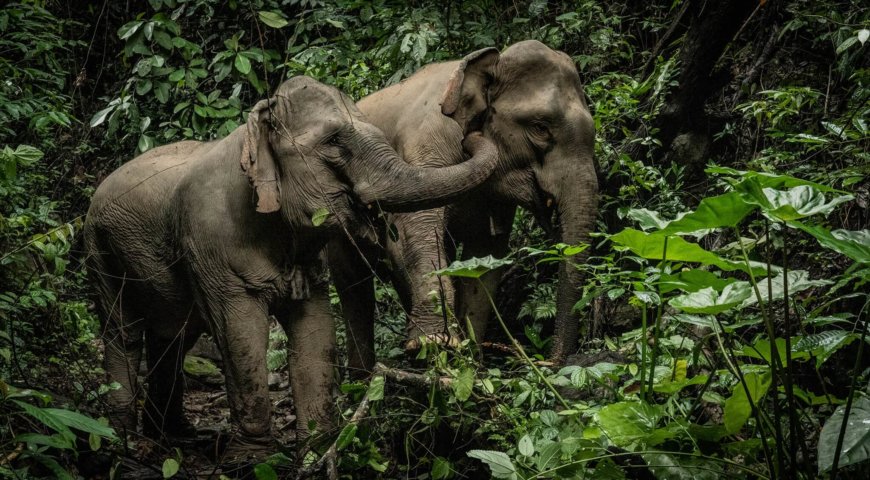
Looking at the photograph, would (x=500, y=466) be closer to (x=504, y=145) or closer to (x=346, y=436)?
(x=346, y=436)

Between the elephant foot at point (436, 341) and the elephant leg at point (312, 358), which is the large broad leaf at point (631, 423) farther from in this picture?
the elephant leg at point (312, 358)

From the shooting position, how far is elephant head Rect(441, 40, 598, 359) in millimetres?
5992

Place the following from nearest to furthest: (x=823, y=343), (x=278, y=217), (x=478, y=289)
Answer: (x=823, y=343) < (x=278, y=217) < (x=478, y=289)

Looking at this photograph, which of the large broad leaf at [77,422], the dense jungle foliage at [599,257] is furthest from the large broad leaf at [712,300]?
the large broad leaf at [77,422]

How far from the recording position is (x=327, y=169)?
16.9 feet

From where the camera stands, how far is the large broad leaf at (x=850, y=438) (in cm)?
261

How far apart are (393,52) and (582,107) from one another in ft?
6.66

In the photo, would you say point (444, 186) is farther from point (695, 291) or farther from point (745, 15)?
point (745, 15)

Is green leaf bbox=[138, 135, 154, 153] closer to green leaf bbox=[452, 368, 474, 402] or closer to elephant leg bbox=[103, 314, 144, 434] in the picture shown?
elephant leg bbox=[103, 314, 144, 434]

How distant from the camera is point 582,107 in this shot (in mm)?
6199

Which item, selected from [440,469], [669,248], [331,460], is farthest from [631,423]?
[331,460]

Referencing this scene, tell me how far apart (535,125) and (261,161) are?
74.8 inches

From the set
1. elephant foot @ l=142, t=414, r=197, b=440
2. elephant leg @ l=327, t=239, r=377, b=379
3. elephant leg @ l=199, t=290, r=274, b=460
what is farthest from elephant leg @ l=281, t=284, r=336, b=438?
elephant foot @ l=142, t=414, r=197, b=440

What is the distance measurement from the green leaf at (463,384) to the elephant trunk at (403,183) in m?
1.19
